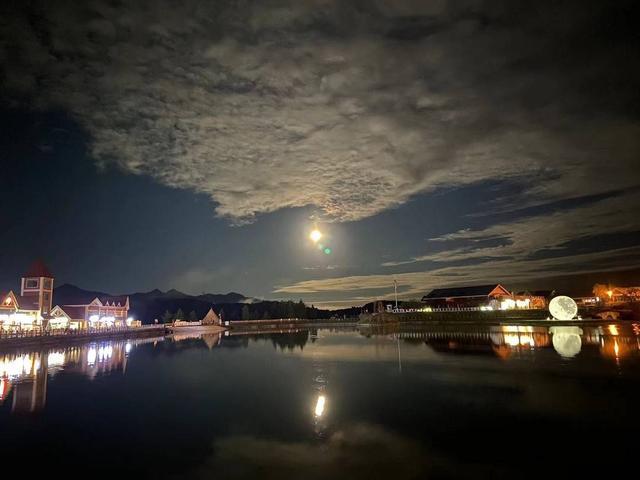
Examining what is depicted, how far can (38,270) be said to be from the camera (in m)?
85.3

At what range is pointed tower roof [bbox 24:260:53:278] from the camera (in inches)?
3327

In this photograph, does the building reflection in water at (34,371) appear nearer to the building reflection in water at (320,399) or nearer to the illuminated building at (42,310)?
the building reflection in water at (320,399)

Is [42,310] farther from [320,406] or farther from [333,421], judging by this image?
[333,421]

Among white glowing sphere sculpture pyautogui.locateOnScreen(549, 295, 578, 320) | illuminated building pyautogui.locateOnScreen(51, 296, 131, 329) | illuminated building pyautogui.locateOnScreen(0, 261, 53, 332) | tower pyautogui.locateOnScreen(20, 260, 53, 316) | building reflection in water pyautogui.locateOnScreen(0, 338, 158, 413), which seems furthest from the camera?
illuminated building pyautogui.locateOnScreen(51, 296, 131, 329)

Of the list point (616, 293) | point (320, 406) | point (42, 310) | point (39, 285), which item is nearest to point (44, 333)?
point (42, 310)

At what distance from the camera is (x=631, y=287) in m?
143

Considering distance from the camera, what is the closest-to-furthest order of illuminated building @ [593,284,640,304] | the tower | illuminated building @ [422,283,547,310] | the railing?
the railing < the tower < illuminated building @ [422,283,547,310] < illuminated building @ [593,284,640,304]

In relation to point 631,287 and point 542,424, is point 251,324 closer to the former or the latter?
point 631,287

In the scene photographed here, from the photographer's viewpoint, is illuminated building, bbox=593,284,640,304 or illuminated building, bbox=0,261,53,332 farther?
illuminated building, bbox=593,284,640,304

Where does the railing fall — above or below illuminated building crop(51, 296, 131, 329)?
below

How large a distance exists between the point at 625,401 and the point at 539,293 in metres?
145

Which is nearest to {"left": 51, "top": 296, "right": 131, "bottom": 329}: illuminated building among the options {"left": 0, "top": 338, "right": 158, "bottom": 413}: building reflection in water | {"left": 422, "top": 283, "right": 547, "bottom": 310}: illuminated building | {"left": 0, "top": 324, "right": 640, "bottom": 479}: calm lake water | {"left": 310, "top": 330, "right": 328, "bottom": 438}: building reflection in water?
{"left": 0, "top": 338, "right": 158, "bottom": 413}: building reflection in water

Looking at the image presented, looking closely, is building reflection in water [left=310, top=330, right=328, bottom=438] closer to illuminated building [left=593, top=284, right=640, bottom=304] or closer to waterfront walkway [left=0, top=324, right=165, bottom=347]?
waterfront walkway [left=0, top=324, right=165, bottom=347]

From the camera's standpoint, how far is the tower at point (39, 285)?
8319cm
